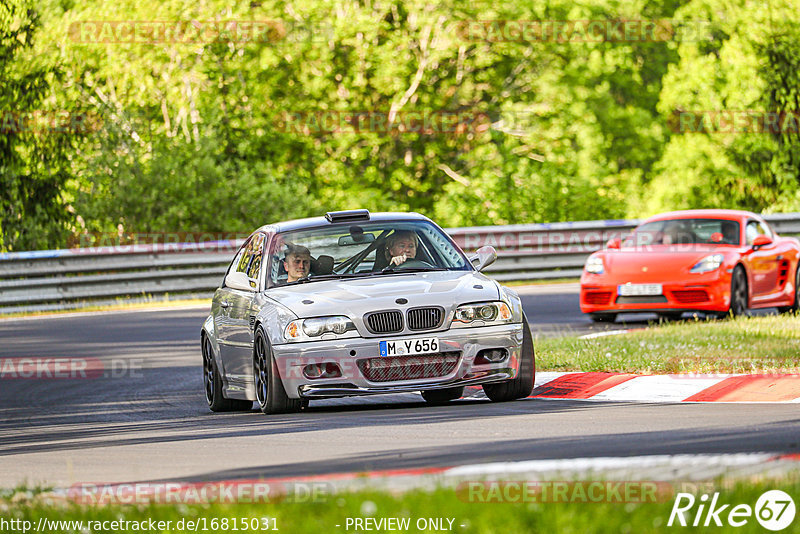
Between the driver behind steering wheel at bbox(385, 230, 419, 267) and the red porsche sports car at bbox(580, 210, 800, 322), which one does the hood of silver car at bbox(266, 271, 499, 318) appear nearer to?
the driver behind steering wheel at bbox(385, 230, 419, 267)

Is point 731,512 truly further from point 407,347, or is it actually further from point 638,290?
point 638,290

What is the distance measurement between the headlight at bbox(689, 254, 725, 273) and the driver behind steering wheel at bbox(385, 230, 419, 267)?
20.8 feet

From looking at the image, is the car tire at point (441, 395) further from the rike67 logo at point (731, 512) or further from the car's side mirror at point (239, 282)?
the rike67 logo at point (731, 512)

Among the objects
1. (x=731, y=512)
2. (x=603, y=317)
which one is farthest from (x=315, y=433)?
(x=603, y=317)

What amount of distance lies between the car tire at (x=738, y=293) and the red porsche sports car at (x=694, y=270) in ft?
0.04

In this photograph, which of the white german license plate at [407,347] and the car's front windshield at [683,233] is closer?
the white german license plate at [407,347]

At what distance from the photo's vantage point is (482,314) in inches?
416

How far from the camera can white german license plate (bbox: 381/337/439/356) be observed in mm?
10305

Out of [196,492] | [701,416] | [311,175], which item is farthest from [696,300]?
[311,175]

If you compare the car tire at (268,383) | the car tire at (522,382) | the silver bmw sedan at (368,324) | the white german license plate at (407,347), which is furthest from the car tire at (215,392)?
the car tire at (522,382)

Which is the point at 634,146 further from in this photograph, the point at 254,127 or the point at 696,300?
the point at 696,300

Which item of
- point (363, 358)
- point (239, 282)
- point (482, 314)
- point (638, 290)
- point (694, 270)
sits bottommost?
point (638, 290)

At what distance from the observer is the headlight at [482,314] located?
412 inches

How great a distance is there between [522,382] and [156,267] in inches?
571
